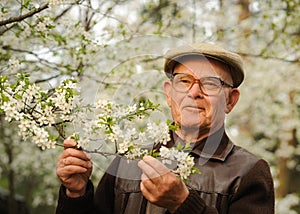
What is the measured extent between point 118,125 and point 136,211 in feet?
2.04

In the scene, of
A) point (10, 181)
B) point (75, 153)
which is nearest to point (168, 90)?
point (75, 153)

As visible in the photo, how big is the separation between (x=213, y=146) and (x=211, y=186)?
0.66 ft

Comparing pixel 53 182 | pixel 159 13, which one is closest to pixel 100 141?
pixel 159 13

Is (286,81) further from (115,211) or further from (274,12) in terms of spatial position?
(115,211)

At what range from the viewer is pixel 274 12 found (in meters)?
7.18

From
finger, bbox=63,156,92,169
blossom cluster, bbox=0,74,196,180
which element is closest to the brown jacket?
finger, bbox=63,156,92,169

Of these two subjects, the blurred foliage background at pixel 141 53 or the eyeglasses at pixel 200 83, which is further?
the blurred foliage background at pixel 141 53

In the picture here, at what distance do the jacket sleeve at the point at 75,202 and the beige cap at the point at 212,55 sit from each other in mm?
680

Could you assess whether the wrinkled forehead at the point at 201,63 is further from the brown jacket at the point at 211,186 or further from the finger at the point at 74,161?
the finger at the point at 74,161

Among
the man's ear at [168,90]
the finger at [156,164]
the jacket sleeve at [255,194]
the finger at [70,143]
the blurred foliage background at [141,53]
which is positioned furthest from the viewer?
the blurred foliage background at [141,53]

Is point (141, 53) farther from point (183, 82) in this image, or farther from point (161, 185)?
point (161, 185)

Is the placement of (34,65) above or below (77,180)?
above

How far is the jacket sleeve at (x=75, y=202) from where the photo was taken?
7.52 feet

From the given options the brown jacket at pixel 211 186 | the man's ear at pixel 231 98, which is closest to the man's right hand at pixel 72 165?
the brown jacket at pixel 211 186
